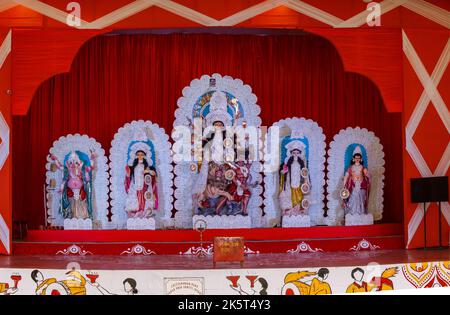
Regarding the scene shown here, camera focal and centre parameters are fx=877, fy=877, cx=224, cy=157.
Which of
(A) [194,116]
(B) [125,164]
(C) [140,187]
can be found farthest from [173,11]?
(C) [140,187]

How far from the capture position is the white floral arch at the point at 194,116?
11938mm

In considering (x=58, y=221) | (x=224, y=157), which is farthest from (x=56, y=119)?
(x=224, y=157)

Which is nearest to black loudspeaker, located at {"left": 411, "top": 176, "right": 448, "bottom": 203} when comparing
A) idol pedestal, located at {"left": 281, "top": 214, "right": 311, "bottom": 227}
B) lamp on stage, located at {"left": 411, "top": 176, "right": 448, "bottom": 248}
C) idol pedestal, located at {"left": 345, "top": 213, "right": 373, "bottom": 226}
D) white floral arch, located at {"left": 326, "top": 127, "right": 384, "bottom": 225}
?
lamp on stage, located at {"left": 411, "top": 176, "right": 448, "bottom": 248}

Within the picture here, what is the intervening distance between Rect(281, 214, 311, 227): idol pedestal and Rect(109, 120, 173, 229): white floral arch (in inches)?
61.3

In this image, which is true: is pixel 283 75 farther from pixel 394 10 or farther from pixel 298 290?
pixel 298 290

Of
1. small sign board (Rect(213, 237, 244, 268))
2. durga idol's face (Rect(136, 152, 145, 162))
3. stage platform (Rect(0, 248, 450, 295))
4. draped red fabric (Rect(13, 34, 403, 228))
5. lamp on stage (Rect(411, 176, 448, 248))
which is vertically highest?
draped red fabric (Rect(13, 34, 403, 228))

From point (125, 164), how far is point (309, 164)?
2511mm

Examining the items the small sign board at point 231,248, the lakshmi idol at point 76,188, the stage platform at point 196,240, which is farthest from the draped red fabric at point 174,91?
the small sign board at point 231,248

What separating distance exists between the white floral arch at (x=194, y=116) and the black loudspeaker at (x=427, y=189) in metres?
2.24

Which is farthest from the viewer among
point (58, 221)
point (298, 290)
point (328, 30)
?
point (58, 221)

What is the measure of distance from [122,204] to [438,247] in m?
4.19

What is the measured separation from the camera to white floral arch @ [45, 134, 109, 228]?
11.8 metres

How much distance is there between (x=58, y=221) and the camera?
11.8 m

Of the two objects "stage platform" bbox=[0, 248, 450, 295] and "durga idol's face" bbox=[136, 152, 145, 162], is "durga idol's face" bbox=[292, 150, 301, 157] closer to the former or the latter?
"durga idol's face" bbox=[136, 152, 145, 162]
